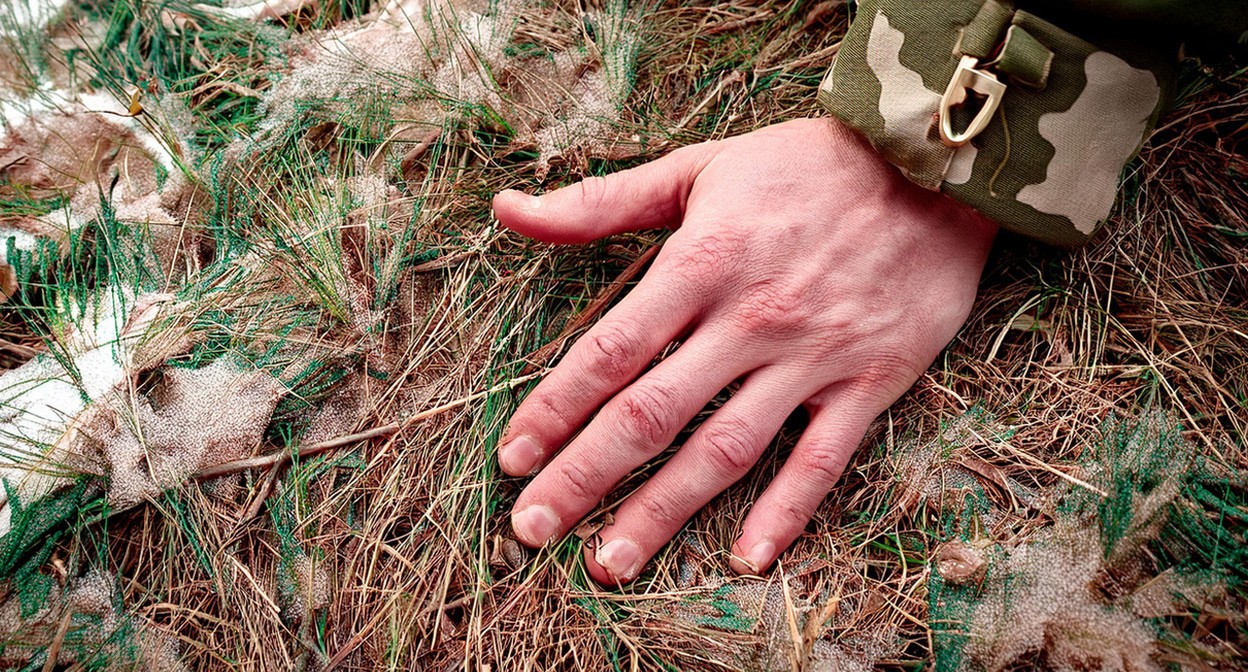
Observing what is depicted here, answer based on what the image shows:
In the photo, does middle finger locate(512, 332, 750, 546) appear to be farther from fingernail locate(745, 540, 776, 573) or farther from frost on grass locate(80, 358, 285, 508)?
frost on grass locate(80, 358, 285, 508)

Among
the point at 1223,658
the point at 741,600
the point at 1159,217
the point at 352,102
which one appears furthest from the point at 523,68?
the point at 1223,658

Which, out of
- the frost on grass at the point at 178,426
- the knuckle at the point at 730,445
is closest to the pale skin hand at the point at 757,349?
the knuckle at the point at 730,445

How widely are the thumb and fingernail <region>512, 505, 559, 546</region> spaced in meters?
0.51

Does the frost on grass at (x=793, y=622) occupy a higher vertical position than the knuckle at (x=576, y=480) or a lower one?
lower

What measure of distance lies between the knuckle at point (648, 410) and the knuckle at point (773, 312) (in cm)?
19

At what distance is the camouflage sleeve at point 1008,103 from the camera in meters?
1.16

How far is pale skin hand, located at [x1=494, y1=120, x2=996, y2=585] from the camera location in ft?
4.39

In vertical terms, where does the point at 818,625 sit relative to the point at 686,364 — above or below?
below

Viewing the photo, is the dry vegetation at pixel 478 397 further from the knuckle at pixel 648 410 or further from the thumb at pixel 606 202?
the knuckle at pixel 648 410

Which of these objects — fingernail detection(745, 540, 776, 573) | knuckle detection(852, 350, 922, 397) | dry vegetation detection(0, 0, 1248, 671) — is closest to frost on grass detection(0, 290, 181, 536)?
dry vegetation detection(0, 0, 1248, 671)

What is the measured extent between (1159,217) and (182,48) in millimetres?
2157

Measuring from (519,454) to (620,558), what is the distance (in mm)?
265

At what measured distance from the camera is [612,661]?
51.1 inches

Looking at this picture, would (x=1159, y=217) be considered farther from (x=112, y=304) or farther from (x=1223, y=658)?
(x=112, y=304)
